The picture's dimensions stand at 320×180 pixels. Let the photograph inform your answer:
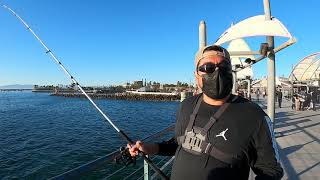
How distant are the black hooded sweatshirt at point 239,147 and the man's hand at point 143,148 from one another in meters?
0.53

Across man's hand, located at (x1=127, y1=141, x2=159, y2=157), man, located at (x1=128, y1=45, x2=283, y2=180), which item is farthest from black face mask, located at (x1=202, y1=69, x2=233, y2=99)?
man's hand, located at (x1=127, y1=141, x2=159, y2=157)

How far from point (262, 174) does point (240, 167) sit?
0.13 metres

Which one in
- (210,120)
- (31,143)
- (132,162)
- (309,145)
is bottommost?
(31,143)

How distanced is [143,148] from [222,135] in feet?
2.62

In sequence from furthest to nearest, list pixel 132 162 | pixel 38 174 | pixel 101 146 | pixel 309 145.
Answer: pixel 101 146, pixel 38 174, pixel 309 145, pixel 132 162

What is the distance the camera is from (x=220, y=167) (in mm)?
1986

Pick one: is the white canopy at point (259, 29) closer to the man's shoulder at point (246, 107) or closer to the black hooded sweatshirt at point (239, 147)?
the man's shoulder at point (246, 107)

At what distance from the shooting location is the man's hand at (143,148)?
2578 millimetres

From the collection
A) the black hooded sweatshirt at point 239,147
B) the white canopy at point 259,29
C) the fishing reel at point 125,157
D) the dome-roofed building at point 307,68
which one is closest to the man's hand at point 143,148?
the fishing reel at point 125,157

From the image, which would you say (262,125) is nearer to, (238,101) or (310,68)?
(238,101)

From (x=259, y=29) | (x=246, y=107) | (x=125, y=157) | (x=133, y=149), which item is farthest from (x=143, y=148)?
(x=259, y=29)

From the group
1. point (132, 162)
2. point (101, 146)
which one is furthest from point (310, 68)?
point (132, 162)

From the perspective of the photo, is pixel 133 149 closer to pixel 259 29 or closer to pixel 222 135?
pixel 222 135

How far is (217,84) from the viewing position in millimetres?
2045
